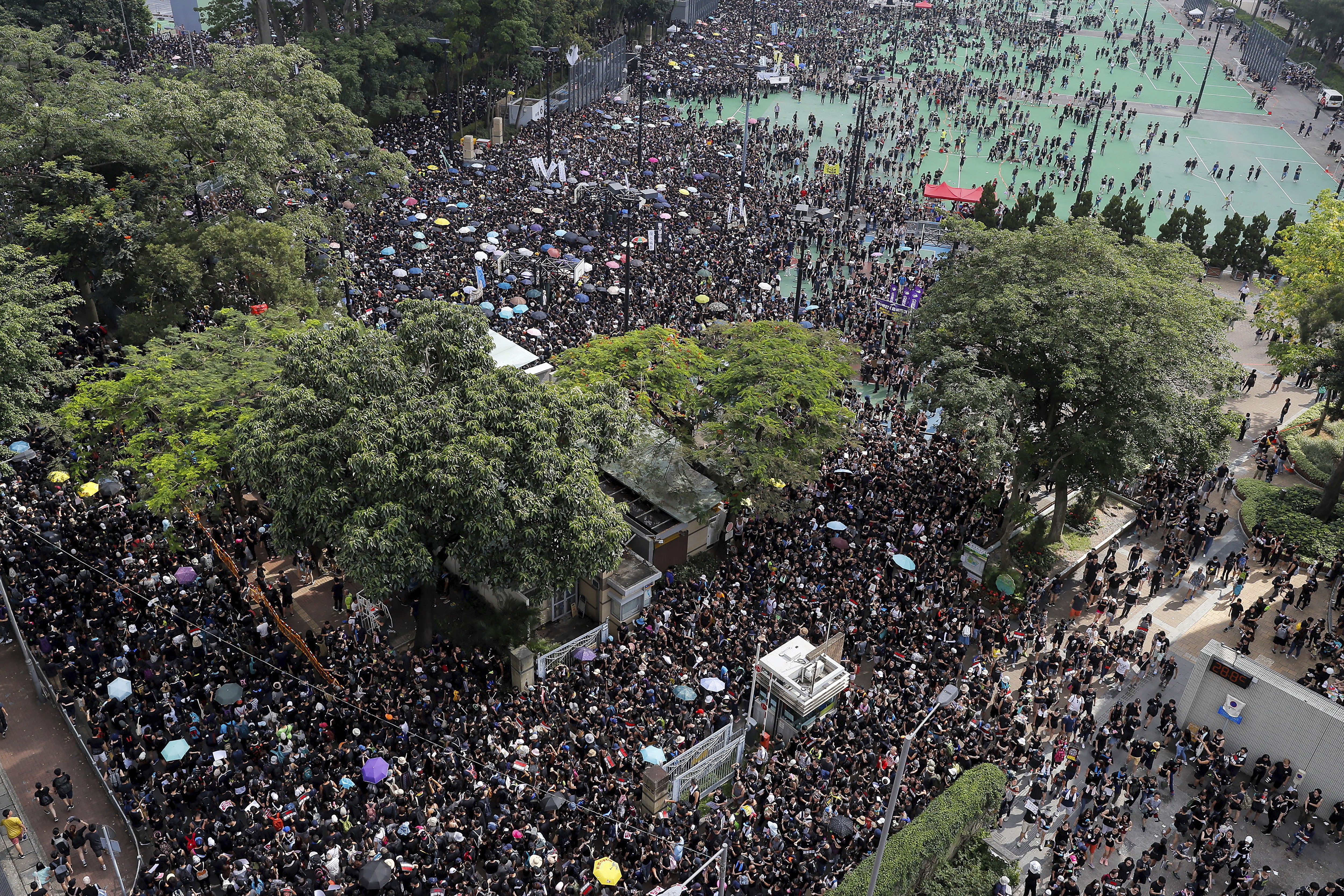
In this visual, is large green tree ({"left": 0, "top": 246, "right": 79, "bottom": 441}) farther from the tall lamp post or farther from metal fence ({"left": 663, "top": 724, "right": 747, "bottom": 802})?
the tall lamp post

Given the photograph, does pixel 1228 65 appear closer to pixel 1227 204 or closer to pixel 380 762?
pixel 1227 204

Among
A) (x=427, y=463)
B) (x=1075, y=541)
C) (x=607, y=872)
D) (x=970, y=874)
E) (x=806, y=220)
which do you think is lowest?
(x=970, y=874)

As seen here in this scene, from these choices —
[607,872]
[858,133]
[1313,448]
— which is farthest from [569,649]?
[858,133]

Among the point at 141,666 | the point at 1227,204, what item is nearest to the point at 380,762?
the point at 141,666

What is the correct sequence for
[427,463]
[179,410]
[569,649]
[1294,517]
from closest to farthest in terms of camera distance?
[427,463]
[569,649]
[179,410]
[1294,517]

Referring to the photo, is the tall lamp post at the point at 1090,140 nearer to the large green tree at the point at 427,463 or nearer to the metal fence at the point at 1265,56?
the metal fence at the point at 1265,56

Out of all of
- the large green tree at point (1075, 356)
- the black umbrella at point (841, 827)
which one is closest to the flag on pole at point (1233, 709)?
the large green tree at point (1075, 356)

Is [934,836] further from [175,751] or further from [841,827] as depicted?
[175,751]
